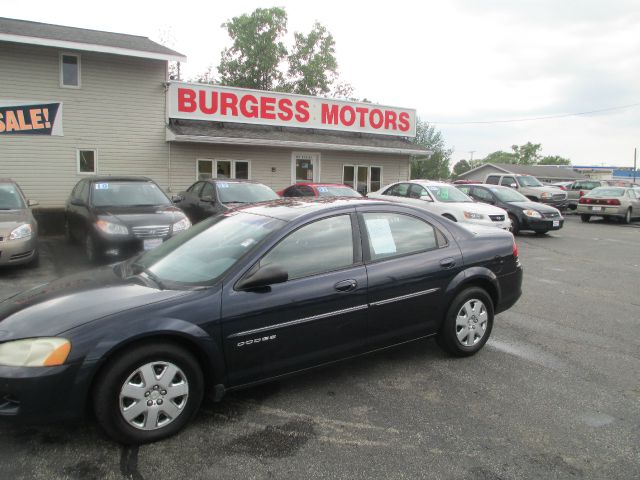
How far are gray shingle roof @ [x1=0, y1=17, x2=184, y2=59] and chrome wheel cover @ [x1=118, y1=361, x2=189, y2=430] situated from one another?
1267 centimetres

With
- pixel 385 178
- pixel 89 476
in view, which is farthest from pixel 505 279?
pixel 385 178

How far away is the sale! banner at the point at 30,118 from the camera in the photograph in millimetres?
12633

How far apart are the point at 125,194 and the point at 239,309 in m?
6.65

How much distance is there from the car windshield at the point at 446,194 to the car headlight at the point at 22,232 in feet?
29.3

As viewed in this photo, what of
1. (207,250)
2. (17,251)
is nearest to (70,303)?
(207,250)

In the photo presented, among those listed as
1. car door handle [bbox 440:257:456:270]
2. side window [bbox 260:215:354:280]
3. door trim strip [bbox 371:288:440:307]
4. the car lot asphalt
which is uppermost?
side window [bbox 260:215:354:280]

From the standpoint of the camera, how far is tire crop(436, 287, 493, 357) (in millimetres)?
4219

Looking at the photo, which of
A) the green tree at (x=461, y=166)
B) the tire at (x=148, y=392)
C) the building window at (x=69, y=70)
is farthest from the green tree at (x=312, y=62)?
the green tree at (x=461, y=166)

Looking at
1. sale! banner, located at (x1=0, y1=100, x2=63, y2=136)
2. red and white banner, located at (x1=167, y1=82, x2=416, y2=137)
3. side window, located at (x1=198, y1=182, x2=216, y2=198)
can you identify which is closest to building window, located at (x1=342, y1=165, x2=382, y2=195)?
red and white banner, located at (x1=167, y1=82, x2=416, y2=137)

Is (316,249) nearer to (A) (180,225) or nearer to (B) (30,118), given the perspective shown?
(A) (180,225)

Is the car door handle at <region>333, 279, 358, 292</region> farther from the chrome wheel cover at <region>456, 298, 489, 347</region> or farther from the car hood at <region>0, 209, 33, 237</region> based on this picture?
the car hood at <region>0, 209, 33, 237</region>

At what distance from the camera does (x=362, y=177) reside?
18.2 meters

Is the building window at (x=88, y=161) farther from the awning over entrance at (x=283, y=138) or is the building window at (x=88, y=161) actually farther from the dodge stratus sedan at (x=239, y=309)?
the dodge stratus sedan at (x=239, y=309)

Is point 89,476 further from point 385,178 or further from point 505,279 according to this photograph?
point 385,178
